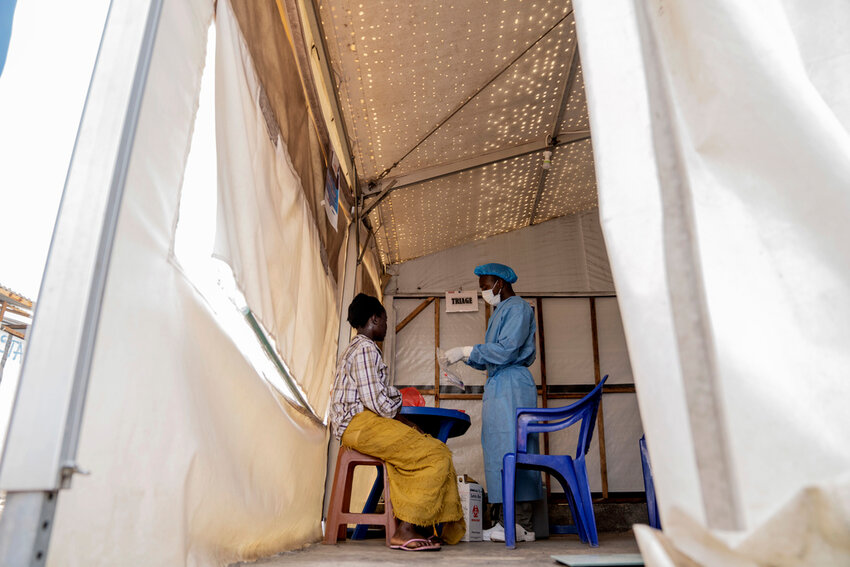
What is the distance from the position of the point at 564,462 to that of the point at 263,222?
1.77 metres

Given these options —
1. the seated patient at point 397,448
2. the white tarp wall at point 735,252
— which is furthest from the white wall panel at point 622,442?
the white tarp wall at point 735,252

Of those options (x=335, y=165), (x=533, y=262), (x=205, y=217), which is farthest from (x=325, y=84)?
(x=533, y=262)

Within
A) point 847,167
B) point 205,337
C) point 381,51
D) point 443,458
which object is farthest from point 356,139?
point 847,167

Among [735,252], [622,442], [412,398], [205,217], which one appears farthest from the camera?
[622,442]

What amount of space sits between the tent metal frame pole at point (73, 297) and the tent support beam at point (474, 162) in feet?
9.42

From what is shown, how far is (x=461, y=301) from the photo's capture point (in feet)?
18.5

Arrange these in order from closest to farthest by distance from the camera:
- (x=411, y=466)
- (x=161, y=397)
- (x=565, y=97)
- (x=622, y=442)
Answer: (x=161, y=397) < (x=411, y=466) < (x=565, y=97) < (x=622, y=442)

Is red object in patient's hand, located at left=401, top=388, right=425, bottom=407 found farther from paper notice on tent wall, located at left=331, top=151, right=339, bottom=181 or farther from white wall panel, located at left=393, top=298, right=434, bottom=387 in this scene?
white wall panel, located at left=393, top=298, right=434, bottom=387

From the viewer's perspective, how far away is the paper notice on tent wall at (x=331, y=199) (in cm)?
313

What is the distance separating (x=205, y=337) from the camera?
142 cm

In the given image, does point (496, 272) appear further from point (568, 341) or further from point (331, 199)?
point (568, 341)

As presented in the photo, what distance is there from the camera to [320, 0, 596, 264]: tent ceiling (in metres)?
2.80

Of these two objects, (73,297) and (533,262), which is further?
(533,262)

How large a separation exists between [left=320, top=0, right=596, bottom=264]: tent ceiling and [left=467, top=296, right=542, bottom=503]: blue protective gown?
1.31 m
